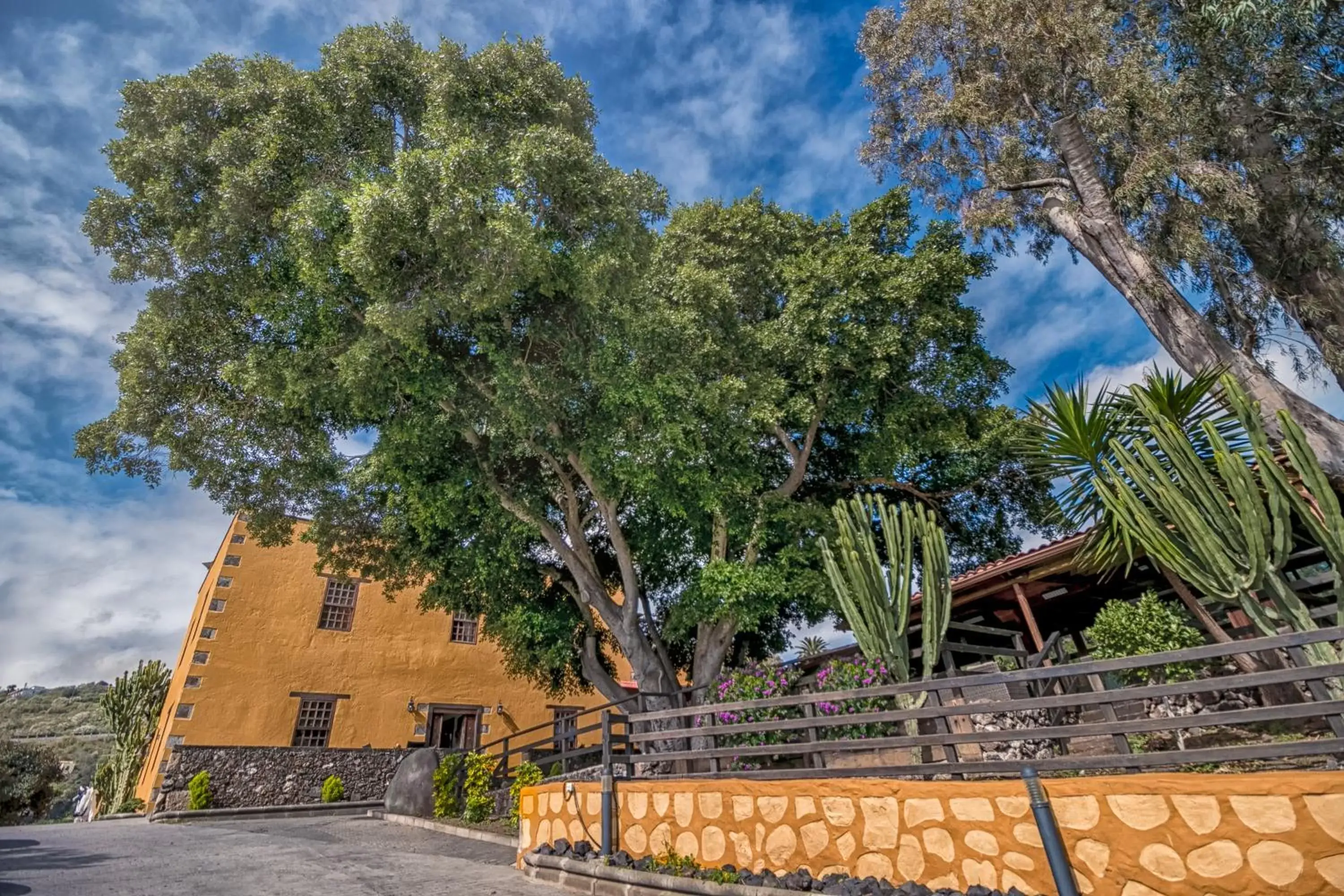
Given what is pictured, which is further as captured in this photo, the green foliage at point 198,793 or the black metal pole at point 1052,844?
the green foliage at point 198,793

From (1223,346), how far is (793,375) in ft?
22.7

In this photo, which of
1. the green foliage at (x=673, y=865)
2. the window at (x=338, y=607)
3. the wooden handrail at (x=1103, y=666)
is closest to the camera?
the wooden handrail at (x=1103, y=666)

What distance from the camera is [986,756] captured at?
866 centimetres

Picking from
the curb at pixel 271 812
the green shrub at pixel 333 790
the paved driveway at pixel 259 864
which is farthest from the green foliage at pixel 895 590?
the green shrub at pixel 333 790

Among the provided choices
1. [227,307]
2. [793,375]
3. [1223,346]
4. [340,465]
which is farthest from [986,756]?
[227,307]

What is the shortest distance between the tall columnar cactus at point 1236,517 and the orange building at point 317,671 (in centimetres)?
1388

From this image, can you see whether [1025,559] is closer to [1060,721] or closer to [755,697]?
[1060,721]

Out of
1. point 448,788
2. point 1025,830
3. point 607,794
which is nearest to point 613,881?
point 607,794

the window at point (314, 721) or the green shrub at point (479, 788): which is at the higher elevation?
→ the window at point (314, 721)

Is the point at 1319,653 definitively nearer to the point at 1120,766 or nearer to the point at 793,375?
the point at 1120,766

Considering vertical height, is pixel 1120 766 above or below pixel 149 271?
below

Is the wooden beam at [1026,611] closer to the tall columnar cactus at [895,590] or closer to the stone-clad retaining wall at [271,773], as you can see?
the tall columnar cactus at [895,590]

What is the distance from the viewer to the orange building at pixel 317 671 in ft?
54.9

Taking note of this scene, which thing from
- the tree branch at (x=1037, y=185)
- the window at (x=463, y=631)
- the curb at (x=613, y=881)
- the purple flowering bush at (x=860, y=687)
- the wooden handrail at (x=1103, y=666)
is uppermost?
the tree branch at (x=1037, y=185)
